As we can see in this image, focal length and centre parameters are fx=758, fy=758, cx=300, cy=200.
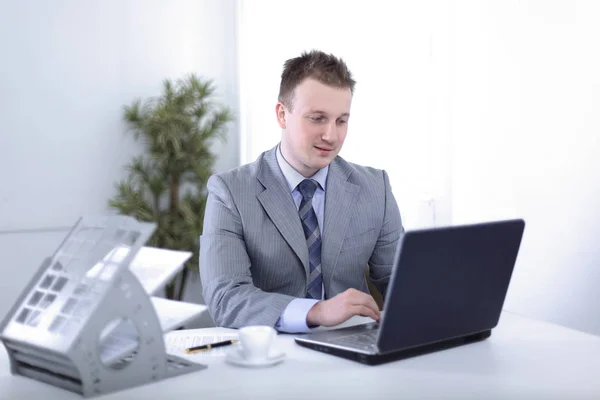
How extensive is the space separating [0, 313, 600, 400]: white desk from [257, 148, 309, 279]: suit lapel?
1.74 ft

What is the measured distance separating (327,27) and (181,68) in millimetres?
1145

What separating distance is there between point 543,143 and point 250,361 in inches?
72.7

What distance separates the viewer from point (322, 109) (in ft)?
7.30

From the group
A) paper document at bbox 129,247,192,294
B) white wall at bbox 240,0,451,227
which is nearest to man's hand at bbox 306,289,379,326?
paper document at bbox 129,247,192,294

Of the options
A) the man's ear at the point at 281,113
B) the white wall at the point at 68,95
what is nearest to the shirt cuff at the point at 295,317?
the man's ear at the point at 281,113

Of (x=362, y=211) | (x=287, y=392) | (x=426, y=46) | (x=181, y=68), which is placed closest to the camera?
(x=287, y=392)

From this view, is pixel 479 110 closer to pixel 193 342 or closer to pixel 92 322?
pixel 193 342

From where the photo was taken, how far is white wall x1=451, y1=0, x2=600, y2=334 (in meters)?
2.70

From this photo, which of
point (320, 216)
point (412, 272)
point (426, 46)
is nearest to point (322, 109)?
point (320, 216)

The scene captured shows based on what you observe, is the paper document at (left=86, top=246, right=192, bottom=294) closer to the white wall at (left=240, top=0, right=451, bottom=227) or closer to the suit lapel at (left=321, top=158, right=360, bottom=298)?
the suit lapel at (left=321, top=158, right=360, bottom=298)

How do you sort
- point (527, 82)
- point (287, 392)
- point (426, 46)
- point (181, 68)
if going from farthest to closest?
point (181, 68), point (426, 46), point (527, 82), point (287, 392)

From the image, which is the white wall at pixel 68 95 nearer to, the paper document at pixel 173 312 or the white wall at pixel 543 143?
the white wall at pixel 543 143

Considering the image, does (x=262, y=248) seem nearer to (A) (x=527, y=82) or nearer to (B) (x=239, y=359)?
(B) (x=239, y=359)

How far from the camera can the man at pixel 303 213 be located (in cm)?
216
